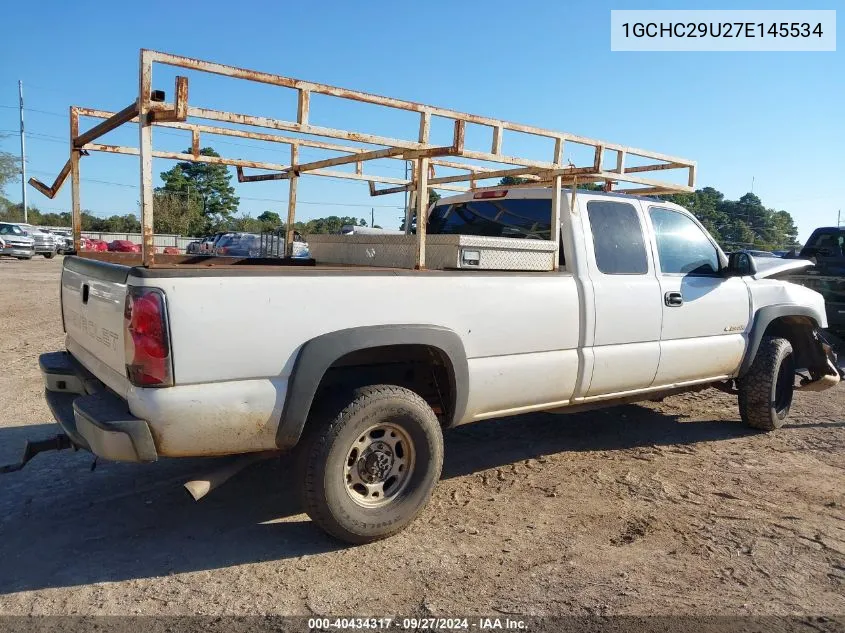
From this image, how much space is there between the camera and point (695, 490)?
4422 millimetres

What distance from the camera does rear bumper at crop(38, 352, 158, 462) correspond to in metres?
2.91

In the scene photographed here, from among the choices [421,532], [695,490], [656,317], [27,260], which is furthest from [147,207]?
[27,260]

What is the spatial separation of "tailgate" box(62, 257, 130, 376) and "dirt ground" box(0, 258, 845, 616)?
3.20ft

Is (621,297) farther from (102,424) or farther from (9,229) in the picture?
(9,229)

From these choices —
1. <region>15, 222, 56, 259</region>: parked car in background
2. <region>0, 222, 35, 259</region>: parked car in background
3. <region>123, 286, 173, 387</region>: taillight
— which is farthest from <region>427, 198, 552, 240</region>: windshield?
<region>15, 222, 56, 259</region>: parked car in background

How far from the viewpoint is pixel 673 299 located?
492cm

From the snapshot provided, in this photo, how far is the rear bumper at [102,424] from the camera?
9.54ft

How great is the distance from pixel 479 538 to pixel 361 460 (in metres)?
0.78

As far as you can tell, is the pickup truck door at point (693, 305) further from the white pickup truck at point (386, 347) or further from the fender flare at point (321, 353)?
the fender flare at point (321, 353)

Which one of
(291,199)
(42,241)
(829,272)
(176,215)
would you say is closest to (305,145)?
(291,199)

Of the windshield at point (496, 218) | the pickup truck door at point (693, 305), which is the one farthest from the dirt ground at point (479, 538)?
the windshield at point (496, 218)

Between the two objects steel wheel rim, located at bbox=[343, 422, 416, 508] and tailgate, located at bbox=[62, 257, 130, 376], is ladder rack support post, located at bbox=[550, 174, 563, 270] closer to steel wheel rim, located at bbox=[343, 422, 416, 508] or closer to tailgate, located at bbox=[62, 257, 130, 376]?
steel wheel rim, located at bbox=[343, 422, 416, 508]

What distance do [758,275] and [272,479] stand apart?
4.25 metres

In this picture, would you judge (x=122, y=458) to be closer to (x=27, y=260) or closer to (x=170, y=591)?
(x=170, y=591)
